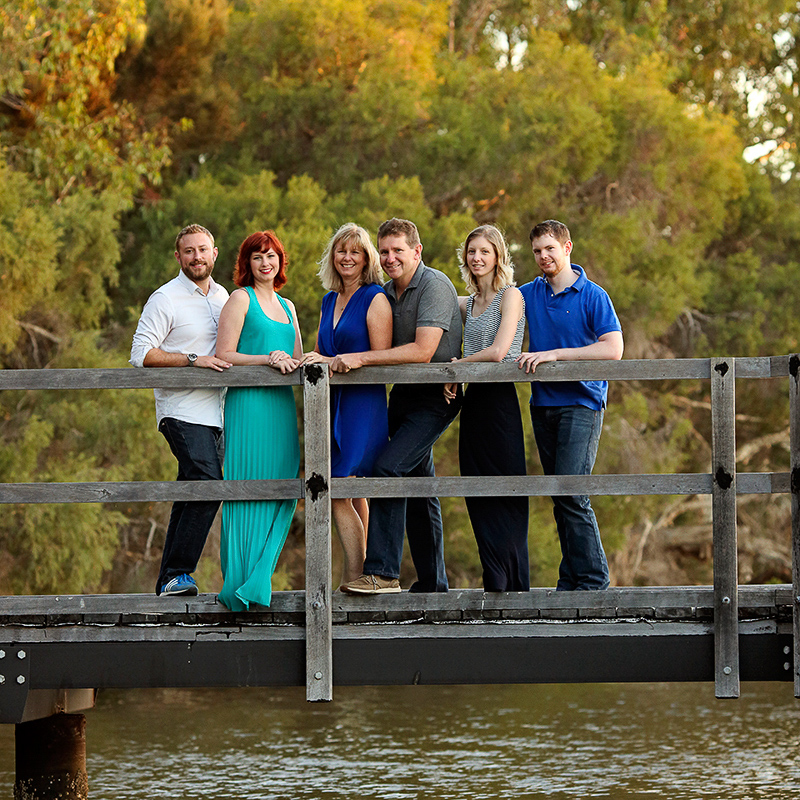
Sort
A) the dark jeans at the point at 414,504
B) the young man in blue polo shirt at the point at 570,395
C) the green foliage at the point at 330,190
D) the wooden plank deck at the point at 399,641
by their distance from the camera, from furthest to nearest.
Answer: the green foliage at the point at 330,190 < the young man in blue polo shirt at the point at 570,395 < the dark jeans at the point at 414,504 < the wooden plank deck at the point at 399,641

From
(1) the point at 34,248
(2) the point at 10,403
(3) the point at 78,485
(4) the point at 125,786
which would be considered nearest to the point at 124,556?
(2) the point at 10,403

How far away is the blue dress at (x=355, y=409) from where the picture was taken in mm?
5754

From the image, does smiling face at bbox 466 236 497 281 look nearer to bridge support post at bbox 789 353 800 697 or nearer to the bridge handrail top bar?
the bridge handrail top bar

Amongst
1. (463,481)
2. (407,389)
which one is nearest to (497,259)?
(407,389)

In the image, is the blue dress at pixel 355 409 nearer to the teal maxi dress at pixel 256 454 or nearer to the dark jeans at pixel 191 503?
the teal maxi dress at pixel 256 454

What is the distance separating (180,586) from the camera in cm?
581

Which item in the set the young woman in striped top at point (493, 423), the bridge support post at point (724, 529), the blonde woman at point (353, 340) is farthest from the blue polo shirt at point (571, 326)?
the blonde woman at point (353, 340)

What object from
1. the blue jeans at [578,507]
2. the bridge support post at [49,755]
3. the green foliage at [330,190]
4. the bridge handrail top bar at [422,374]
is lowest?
the bridge support post at [49,755]

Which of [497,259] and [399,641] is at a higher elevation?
[497,259]

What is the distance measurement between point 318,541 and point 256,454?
48 cm

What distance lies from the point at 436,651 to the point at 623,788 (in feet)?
19.3

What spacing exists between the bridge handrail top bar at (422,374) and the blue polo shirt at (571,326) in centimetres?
33

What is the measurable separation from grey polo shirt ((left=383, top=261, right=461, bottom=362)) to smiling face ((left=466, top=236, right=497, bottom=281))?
13cm

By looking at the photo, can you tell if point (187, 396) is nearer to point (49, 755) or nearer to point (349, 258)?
point (349, 258)
